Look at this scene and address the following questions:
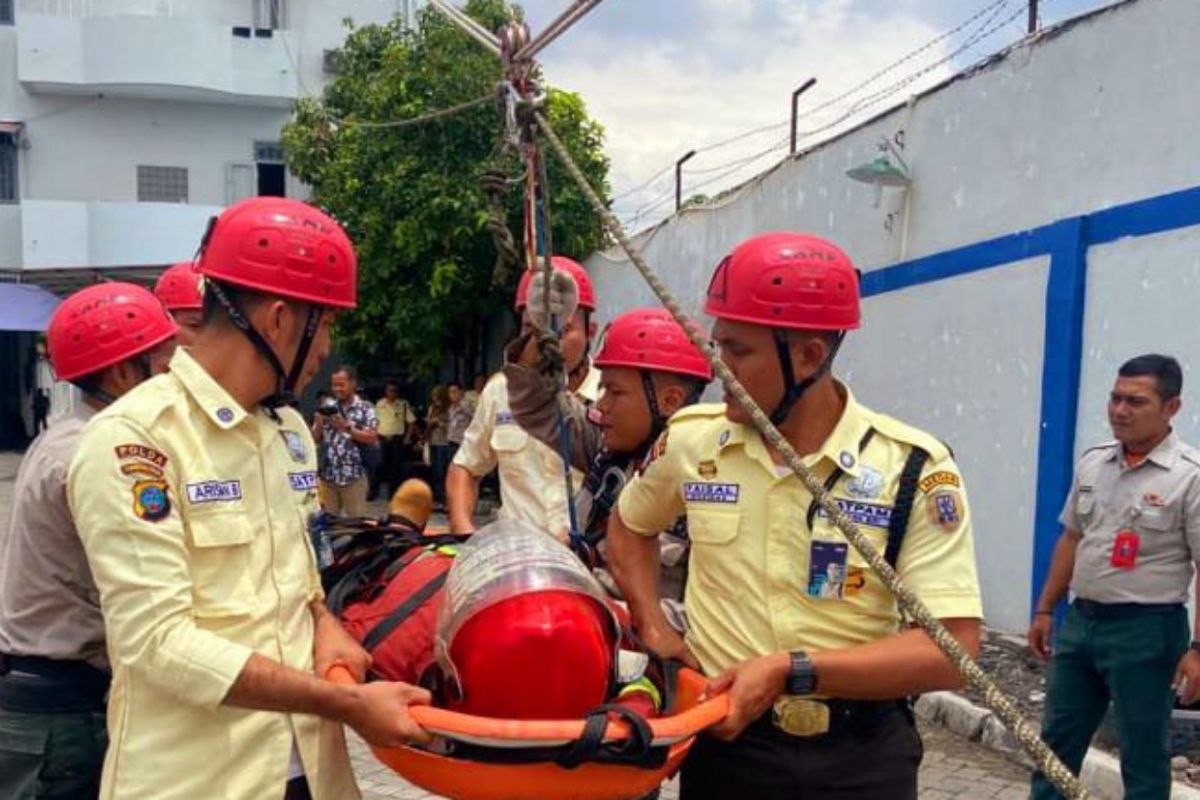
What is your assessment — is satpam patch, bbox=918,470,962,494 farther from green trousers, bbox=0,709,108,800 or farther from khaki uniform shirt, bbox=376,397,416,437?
khaki uniform shirt, bbox=376,397,416,437

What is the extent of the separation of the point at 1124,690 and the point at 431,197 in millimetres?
9173

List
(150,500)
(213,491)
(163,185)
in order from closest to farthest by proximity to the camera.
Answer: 1. (150,500)
2. (213,491)
3. (163,185)

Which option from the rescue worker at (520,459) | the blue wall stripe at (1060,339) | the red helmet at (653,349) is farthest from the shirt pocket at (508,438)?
the blue wall stripe at (1060,339)

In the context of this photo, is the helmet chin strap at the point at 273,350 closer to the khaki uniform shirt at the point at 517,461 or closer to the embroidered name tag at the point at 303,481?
the embroidered name tag at the point at 303,481

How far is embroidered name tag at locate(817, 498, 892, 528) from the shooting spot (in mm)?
1962

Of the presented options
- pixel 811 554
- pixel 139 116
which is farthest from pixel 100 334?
pixel 139 116

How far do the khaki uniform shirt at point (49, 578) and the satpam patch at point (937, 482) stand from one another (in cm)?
185

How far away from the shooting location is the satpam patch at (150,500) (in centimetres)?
173

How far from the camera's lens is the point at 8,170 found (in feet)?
69.6

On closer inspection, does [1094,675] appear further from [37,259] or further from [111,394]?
[37,259]

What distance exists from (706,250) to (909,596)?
28.8 feet

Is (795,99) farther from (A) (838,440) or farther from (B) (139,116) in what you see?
(B) (139,116)

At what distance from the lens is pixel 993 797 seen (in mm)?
4512

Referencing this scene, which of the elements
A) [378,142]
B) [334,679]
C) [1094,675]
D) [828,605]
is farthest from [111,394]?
[378,142]
